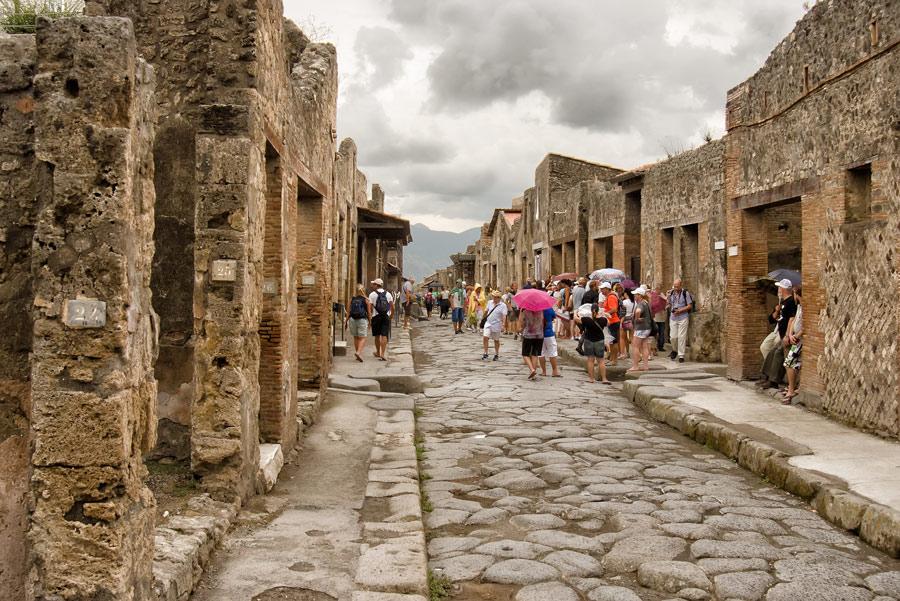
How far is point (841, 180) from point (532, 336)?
4.91 m

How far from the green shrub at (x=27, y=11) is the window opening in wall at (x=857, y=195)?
7.48 metres

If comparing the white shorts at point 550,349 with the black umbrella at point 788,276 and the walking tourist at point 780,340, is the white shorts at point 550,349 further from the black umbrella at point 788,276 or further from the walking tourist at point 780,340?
the black umbrella at point 788,276

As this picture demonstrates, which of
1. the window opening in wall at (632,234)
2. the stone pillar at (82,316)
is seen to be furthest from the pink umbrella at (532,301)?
the stone pillar at (82,316)

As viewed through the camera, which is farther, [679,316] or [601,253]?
[601,253]

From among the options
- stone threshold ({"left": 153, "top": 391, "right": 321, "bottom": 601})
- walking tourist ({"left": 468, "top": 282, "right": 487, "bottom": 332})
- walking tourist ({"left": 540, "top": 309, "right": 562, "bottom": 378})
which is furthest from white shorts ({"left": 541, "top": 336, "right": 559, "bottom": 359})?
walking tourist ({"left": 468, "top": 282, "right": 487, "bottom": 332})

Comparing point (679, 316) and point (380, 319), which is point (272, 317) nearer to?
point (380, 319)

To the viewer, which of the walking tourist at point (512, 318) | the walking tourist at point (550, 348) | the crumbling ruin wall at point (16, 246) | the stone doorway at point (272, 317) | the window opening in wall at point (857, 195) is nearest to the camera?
the crumbling ruin wall at point (16, 246)

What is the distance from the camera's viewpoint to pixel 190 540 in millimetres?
4066

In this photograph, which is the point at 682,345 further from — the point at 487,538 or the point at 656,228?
the point at 487,538

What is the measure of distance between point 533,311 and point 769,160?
3723 millimetres

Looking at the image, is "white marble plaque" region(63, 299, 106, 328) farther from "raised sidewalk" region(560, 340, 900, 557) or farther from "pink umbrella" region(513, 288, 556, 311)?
"pink umbrella" region(513, 288, 556, 311)

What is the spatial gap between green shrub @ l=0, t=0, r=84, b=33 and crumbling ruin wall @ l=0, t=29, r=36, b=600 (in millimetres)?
3890

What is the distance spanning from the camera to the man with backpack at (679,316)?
46.3ft

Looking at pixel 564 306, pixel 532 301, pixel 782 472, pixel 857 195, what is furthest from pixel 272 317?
pixel 564 306
